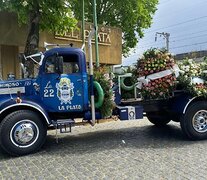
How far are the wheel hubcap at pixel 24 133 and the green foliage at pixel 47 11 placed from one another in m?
5.35

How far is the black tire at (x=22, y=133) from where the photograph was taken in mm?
8016

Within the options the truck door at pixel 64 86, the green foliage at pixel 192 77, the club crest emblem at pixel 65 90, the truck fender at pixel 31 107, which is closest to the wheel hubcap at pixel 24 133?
the truck fender at pixel 31 107

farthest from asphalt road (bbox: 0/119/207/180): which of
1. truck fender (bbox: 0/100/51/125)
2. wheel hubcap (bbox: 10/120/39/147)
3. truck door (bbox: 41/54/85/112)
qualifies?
truck door (bbox: 41/54/85/112)

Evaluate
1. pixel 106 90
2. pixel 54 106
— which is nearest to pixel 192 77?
pixel 106 90

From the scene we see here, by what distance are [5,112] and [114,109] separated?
2.67 meters

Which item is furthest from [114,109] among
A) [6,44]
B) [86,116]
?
[6,44]

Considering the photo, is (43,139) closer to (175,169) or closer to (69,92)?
(69,92)

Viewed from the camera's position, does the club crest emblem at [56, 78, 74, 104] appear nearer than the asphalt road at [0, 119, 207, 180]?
No

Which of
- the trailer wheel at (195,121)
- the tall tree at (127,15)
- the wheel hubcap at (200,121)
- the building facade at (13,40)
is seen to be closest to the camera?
the trailer wheel at (195,121)

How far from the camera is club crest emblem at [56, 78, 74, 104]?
8727 millimetres

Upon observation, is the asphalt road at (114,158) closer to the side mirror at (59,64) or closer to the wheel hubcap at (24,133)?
the wheel hubcap at (24,133)


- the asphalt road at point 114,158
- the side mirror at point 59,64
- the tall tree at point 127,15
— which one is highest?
the tall tree at point 127,15

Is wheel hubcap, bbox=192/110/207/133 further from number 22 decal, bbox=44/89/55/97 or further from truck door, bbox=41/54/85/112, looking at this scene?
number 22 decal, bbox=44/89/55/97

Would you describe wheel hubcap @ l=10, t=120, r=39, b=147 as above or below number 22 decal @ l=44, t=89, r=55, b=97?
below
